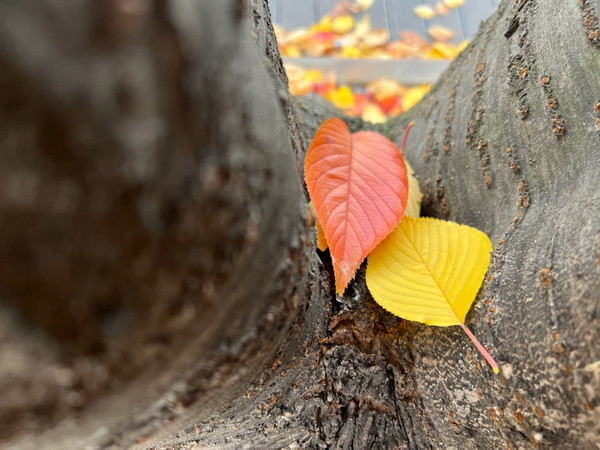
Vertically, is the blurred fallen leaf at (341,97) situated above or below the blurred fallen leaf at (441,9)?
below

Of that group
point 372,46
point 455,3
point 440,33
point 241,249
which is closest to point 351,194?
point 241,249

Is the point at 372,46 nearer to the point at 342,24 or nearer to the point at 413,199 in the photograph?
the point at 342,24

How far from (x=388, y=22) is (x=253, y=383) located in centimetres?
147

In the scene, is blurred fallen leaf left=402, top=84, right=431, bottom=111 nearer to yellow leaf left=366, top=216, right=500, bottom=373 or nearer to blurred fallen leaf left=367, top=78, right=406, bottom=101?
blurred fallen leaf left=367, top=78, right=406, bottom=101

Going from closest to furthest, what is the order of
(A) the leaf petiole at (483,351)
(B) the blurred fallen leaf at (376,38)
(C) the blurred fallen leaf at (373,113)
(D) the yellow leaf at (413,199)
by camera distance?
(A) the leaf petiole at (483,351) < (D) the yellow leaf at (413,199) < (C) the blurred fallen leaf at (373,113) < (B) the blurred fallen leaf at (376,38)

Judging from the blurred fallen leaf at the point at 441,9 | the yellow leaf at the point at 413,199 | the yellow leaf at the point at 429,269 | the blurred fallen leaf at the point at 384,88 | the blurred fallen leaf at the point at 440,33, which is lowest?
the yellow leaf at the point at 429,269

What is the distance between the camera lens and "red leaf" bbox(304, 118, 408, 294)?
16.1 inches

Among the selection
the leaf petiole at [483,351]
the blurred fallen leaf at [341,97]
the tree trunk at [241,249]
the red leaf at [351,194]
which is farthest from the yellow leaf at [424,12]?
the leaf petiole at [483,351]

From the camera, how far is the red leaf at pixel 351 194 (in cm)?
41

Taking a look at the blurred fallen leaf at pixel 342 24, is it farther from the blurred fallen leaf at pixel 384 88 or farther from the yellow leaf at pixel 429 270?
the yellow leaf at pixel 429 270

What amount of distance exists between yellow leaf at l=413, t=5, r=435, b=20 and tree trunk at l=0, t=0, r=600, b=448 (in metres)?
1.17

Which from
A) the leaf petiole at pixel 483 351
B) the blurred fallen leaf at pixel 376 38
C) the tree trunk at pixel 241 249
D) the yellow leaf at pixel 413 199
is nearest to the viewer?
the tree trunk at pixel 241 249

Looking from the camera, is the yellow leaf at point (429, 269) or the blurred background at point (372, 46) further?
the blurred background at point (372, 46)

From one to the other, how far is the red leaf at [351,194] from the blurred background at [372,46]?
0.90 m
